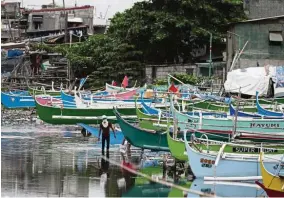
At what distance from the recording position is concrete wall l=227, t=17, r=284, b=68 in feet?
167

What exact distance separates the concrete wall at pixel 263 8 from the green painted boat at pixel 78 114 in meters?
23.1

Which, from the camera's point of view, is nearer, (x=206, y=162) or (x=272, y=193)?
(x=272, y=193)

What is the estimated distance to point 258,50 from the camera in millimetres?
51094

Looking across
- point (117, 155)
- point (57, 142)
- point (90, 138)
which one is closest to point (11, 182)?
point (117, 155)

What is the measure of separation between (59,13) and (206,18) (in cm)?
3300

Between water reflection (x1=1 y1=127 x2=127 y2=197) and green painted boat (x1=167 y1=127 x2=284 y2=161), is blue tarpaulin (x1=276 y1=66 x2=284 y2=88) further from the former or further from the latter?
green painted boat (x1=167 y1=127 x2=284 y2=161)

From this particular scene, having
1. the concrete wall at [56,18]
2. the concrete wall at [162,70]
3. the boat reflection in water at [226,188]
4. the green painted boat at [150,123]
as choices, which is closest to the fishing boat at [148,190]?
the boat reflection in water at [226,188]

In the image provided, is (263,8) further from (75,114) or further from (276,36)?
(75,114)

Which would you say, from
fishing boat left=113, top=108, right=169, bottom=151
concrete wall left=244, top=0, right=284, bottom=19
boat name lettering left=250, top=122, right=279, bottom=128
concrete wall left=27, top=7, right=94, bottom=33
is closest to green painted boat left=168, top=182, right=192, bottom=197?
fishing boat left=113, top=108, right=169, bottom=151

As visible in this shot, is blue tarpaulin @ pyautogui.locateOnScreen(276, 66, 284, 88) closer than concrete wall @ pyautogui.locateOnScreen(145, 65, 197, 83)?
Yes

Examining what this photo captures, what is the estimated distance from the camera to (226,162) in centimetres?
2234

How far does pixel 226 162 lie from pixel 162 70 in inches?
1374

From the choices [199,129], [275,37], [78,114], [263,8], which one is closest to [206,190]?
[199,129]

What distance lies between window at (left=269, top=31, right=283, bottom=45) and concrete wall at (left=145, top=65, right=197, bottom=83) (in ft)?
23.2
